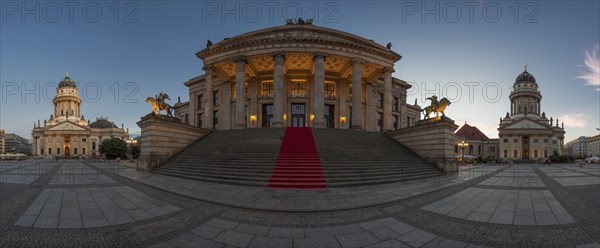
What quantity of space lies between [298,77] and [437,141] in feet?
69.8

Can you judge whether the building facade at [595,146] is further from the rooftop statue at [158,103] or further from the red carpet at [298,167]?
the rooftop statue at [158,103]

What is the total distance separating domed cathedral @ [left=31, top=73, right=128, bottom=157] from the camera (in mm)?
95250

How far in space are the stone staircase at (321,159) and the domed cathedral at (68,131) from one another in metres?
88.8

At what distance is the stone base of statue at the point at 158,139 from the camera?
67.5 feet

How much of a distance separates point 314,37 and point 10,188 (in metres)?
27.6

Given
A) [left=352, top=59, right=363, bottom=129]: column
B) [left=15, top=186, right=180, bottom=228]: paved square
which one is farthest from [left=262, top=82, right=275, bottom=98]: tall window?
[left=15, top=186, right=180, bottom=228]: paved square

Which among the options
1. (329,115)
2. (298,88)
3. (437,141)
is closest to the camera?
(437,141)

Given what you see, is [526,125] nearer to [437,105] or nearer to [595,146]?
[437,105]

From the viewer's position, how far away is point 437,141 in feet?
66.7

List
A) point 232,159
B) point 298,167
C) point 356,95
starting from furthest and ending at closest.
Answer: point 356,95
point 232,159
point 298,167

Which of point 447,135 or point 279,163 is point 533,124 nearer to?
point 447,135

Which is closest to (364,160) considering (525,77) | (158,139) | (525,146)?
(158,139)

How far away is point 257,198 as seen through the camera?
377 inches

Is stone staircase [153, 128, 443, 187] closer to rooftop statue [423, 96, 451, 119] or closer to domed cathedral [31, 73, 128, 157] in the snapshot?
rooftop statue [423, 96, 451, 119]
